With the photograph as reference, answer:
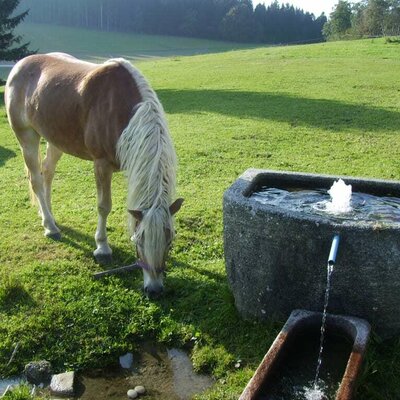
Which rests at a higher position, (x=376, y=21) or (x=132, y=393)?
Answer: (x=376, y=21)

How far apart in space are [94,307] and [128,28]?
81.4 metres

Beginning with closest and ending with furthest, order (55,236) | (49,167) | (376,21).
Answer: (55,236) < (49,167) < (376,21)

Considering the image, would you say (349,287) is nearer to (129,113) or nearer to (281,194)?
(281,194)

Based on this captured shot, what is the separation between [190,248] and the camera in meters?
5.22

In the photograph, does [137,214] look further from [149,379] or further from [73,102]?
[73,102]

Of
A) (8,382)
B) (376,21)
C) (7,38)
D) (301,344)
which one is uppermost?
(376,21)

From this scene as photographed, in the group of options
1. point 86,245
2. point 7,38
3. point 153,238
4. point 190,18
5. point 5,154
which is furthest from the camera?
point 190,18

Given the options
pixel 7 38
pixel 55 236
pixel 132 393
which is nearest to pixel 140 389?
pixel 132 393

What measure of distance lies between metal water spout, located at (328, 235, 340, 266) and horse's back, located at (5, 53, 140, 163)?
229 cm

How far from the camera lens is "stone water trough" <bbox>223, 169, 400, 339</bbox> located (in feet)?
10.2

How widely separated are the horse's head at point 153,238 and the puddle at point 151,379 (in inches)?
25.3

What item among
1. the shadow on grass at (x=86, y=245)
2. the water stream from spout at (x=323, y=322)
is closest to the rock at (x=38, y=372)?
the shadow on grass at (x=86, y=245)

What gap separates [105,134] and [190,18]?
250 feet

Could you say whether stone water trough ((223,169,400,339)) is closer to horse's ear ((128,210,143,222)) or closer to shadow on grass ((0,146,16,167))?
horse's ear ((128,210,143,222))
